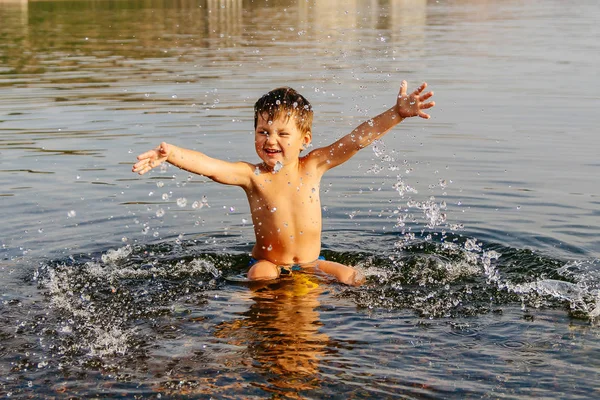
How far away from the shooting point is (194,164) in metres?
6.64

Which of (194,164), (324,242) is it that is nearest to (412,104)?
(194,164)

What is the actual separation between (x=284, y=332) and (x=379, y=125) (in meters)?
2.04

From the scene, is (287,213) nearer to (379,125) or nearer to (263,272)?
(263,272)

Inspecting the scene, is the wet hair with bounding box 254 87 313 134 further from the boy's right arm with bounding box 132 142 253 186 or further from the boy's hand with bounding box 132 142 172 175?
the boy's hand with bounding box 132 142 172 175

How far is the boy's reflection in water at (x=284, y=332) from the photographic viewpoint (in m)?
5.04

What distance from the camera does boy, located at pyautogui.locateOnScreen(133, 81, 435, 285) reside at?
699 cm

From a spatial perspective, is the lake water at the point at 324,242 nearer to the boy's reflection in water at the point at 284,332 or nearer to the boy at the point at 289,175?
the boy's reflection in water at the point at 284,332

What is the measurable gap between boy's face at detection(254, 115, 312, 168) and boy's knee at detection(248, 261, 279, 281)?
2.74 feet

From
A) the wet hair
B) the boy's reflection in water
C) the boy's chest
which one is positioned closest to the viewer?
the boy's reflection in water

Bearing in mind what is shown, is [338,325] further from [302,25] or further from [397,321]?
[302,25]

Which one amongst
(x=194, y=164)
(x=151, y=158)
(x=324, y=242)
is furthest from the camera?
(x=324, y=242)

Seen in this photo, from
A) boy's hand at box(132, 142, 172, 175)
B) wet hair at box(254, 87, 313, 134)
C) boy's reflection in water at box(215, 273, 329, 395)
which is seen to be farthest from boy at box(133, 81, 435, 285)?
boy's hand at box(132, 142, 172, 175)

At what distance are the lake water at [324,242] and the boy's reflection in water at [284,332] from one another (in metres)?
0.02

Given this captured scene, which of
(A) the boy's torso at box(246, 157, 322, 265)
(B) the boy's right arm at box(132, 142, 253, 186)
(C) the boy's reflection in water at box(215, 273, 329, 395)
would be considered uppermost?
(B) the boy's right arm at box(132, 142, 253, 186)
